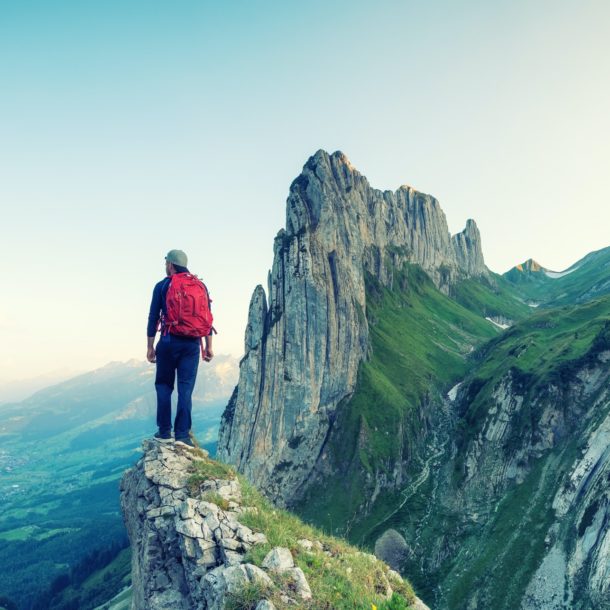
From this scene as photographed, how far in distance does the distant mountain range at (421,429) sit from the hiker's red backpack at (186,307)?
6129 centimetres

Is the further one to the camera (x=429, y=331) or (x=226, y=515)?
(x=429, y=331)

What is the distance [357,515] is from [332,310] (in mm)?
54048

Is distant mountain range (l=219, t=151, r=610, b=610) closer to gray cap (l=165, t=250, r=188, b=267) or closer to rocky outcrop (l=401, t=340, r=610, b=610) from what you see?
rocky outcrop (l=401, t=340, r=610, b=610)

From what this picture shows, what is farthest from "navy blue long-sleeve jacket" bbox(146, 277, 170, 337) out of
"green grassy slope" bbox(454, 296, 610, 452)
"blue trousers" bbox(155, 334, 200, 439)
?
"green grassy slope" bbox(454, 296, 610, 452)

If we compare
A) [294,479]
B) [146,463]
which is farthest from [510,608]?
[146,463]

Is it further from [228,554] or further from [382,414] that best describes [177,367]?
[382,414]

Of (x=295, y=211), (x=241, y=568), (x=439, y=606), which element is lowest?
(x=439, y=606)

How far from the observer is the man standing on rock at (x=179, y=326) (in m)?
13.5

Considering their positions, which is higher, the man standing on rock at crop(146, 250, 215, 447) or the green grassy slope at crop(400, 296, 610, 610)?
the man standing on rock at crop(146, 250, 215, 447)

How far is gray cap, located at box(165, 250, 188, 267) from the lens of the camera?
46.4ft

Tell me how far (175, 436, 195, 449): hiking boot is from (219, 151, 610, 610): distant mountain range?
58265 mm

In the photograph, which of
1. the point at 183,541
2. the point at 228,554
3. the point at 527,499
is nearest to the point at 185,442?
the point at 183,541

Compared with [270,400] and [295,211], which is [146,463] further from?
[295,211]

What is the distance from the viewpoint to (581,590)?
5444 centimetres
